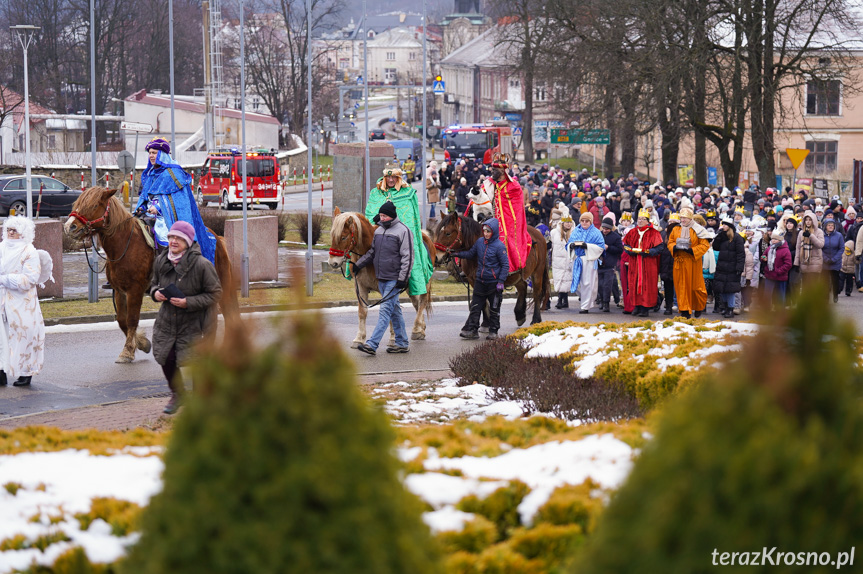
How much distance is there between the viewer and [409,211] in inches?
568

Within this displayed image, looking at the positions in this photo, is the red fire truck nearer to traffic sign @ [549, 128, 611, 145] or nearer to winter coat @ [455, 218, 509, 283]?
traffic sign @ [549, 128, 611, 145]

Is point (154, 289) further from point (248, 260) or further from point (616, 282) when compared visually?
point (616, 282)

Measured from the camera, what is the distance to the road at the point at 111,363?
36.3ft

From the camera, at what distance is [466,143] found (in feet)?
207

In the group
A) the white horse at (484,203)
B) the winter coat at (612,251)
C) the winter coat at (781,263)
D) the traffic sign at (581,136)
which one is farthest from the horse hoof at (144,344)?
the traffic sign at (581,136)

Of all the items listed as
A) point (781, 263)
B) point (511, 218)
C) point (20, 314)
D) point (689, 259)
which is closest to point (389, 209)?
point (511, 218)

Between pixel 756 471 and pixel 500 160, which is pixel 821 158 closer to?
pixel 500 160

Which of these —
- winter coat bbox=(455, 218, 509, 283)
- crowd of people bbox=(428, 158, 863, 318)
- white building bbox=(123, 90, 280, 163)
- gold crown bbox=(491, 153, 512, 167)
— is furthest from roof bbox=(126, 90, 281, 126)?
winter coat bbox=(455, 218, 509, 283)

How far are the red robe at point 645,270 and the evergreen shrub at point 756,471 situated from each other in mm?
16457

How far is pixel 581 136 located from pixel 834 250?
23.8 meters

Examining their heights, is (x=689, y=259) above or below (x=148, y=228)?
below

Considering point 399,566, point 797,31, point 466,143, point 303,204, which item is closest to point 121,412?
point 399,566

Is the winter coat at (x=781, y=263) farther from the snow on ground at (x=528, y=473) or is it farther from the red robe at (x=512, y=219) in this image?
the snow on ground at (x=528, y=473)

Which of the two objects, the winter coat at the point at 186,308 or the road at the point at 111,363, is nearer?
the winter coat at the point at 186,308
